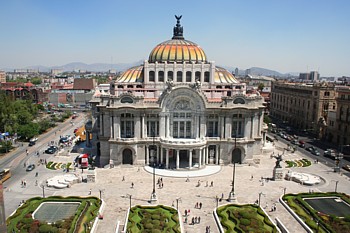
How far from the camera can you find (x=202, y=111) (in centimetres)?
6962

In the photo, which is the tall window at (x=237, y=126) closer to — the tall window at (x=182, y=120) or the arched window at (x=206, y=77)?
the tall window at (x=182, y=120)

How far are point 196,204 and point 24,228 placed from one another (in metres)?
25.1

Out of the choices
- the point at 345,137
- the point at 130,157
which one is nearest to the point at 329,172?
the point at 345,137

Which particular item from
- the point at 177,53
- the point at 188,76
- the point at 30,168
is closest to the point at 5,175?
the point at 30,168

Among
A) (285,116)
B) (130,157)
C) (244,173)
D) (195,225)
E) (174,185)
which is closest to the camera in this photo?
(195,225)

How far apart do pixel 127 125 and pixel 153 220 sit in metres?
30.7

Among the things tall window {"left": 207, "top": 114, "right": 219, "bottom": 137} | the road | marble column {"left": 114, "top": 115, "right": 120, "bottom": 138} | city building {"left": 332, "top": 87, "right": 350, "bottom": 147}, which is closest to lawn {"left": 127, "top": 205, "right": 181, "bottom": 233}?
the road

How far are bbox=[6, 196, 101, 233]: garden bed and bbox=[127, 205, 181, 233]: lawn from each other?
572 centimetres

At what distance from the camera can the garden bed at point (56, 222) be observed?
40.6 metres

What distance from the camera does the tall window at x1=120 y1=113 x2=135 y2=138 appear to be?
7006cm

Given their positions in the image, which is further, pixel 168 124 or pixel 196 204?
pixel 168 124

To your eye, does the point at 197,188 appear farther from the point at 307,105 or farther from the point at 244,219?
the point at 307,105

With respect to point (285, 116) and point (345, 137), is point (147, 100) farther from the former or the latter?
point (285, 116)

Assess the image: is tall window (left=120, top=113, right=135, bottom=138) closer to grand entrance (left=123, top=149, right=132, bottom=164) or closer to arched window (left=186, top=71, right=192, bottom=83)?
grand entrance (left=123, top=149, right=132, bottom=164)
